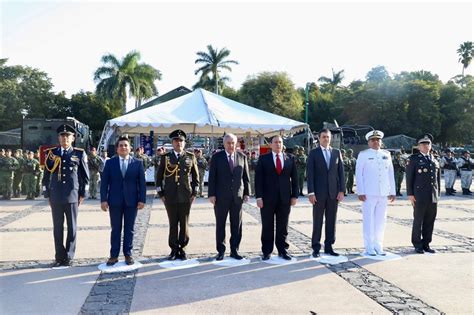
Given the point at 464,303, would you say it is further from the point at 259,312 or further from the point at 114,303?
the point at 114,303

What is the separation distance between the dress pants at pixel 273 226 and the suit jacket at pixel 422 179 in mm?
2163

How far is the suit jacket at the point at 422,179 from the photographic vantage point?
6734 mm

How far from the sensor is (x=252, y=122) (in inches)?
568

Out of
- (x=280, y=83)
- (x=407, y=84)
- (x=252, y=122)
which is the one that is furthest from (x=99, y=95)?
(x=252, y=122)

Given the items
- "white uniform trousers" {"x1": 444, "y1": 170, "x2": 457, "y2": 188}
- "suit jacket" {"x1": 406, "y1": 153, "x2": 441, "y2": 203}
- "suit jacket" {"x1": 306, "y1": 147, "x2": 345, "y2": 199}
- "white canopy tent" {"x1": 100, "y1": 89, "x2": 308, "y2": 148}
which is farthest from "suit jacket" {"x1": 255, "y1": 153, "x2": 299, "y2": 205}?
"white uniform trousers" {"x1": 444, "y1": 170, "x2": 457, "y2": 188}

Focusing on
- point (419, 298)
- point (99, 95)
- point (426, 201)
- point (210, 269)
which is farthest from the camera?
point (99, 95)

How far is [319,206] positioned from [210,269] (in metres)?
1.89

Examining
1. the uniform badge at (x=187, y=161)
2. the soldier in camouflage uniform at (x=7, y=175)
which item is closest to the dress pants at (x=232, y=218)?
the uniform badge at (x=187, y=161)

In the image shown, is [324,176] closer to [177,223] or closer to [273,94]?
[177,223]

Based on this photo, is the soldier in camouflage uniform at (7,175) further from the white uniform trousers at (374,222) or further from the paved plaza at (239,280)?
the white uniform trousers at (374,222)

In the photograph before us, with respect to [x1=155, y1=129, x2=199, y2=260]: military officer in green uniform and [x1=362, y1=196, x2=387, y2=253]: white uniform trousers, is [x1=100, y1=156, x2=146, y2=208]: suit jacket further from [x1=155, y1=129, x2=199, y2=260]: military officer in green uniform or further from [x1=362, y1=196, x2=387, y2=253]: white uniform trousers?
[x1=362, y1=196, x2=387, y2=253]: white uniform trousers

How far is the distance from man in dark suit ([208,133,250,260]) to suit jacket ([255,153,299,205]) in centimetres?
29

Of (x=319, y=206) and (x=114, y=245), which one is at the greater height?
Result: (x=319, y=206)

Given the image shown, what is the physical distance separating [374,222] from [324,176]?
1.07 m
